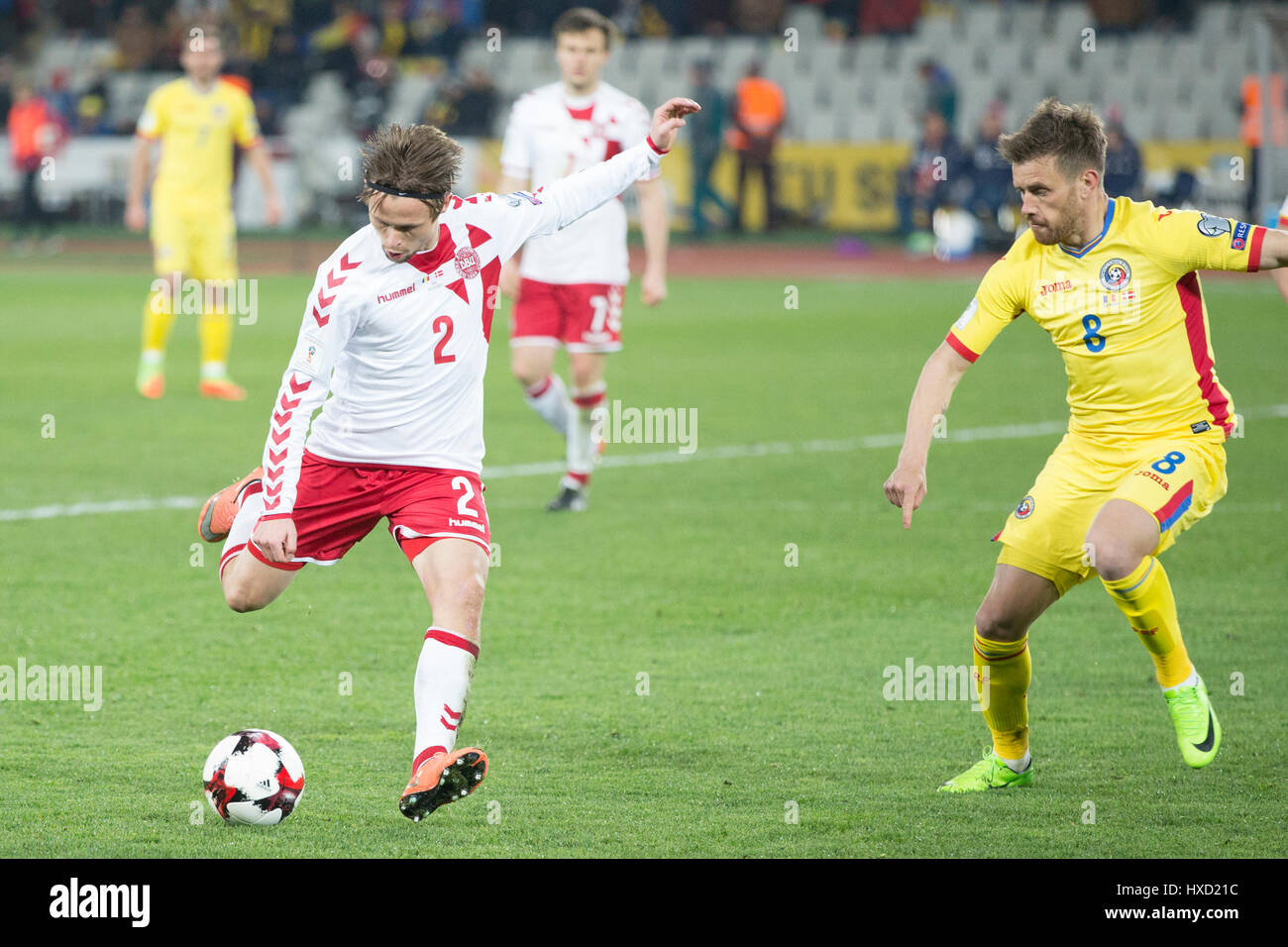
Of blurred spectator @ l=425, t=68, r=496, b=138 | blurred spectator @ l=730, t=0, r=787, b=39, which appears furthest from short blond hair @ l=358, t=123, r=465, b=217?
blurred spectator @ l=730, t=0, r=787, b=39

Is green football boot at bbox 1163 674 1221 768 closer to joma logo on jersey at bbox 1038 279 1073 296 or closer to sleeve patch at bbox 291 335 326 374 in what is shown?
joma logo on jersey at bbox 1038 279 1073 296

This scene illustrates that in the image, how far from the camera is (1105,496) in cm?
501

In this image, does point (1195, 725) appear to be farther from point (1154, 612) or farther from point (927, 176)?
point (927, 176)

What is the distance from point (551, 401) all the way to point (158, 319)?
14.8ft

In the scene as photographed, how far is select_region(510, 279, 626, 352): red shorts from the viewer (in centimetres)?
945

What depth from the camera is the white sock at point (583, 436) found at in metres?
9.41

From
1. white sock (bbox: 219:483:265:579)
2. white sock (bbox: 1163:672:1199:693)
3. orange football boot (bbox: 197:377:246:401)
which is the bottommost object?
orange football boot (bbox: 197:377:246:401)

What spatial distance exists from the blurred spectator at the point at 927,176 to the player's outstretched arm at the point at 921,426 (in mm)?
18434

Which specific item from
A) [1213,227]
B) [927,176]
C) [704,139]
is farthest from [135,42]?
[1213,227]

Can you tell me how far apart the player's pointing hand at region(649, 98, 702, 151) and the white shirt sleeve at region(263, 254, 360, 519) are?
3.67 ft

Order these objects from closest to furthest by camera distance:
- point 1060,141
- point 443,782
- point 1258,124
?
point 443,782 < point 1060,141 < point 1258,124

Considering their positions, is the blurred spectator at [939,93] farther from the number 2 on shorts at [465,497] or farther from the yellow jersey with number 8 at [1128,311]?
the number 2 on shorts at [465,497]

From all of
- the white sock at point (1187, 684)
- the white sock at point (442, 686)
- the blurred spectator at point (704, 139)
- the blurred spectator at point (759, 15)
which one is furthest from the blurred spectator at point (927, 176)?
the white sock at point (442, 686)

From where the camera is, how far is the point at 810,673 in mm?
6332
